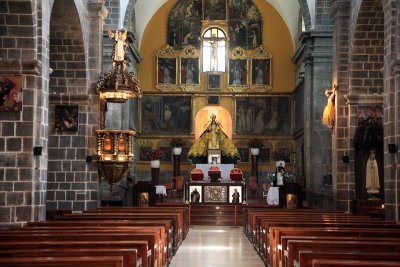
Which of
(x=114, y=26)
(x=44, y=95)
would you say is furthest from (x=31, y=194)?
(x=114, y=26)

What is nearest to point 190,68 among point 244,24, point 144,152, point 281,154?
point 244,24

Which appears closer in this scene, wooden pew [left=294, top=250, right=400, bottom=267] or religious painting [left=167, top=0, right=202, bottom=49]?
wooden pew [left=294, top=250, right=400, bottom=267]

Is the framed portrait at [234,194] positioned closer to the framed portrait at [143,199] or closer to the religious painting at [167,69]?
the framed portrait at [143,199]

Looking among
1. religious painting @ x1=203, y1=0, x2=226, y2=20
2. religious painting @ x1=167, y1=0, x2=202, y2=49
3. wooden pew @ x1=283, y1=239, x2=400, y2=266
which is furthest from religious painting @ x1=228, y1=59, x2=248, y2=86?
wooden pew @ x1=283, y1=239, x2=400, y2=266

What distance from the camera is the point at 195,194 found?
24938 mm

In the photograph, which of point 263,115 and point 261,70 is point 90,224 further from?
point 261,70

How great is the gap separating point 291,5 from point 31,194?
844 inches

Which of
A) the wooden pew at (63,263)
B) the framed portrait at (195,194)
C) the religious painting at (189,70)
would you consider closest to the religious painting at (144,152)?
the religious painting at (189,70)

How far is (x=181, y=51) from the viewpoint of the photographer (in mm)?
33875

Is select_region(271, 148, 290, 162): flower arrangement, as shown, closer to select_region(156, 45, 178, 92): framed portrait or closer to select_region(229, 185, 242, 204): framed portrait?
select_region(156, 45, 178, 92): framed portrait

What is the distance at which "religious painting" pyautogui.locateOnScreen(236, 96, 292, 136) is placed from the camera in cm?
3325

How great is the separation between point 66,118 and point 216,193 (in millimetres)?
8125

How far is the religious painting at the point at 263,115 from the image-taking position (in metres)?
33.2

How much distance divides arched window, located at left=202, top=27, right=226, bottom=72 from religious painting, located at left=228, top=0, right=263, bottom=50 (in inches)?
19.3
